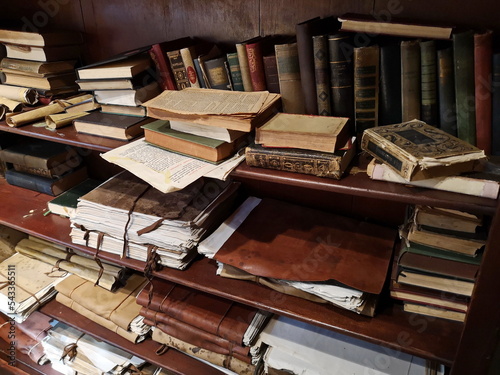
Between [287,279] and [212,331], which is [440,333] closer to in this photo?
[287,279]

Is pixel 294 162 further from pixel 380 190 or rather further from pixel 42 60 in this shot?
pixel 42 60

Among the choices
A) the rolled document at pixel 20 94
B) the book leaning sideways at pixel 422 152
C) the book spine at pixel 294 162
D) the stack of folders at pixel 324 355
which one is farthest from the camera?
the rolled document at pixel 20 94

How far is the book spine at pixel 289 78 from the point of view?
854 mm

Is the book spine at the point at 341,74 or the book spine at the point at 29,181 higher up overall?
the book spine at the point at 341,74

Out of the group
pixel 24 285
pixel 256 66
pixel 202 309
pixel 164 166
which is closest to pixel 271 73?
pixel 256 66

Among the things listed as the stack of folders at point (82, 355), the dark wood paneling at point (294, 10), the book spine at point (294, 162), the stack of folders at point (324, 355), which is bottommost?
the stack of folders at point (82, 355)

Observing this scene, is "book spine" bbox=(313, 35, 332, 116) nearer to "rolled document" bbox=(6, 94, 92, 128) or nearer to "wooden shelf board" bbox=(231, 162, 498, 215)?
"wooden shelf board" bbox=(231, 162, 498, 215)

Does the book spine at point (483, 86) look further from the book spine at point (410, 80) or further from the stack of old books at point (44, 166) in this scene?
the stack of old books at point (44, 166)

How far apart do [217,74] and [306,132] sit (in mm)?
328

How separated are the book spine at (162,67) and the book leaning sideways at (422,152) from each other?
1.95 feet

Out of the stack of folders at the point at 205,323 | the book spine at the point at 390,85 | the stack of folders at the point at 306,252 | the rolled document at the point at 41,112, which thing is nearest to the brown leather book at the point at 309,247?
the stack of folders at the point at 306,252

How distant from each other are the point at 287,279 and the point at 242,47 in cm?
59

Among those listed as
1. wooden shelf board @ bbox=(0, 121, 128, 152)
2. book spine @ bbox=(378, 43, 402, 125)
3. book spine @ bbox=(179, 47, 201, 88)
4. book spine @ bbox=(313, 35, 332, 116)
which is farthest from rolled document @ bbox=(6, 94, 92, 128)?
book spine @ bbox=(378, 43, 402, 125)

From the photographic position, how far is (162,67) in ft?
3.46
